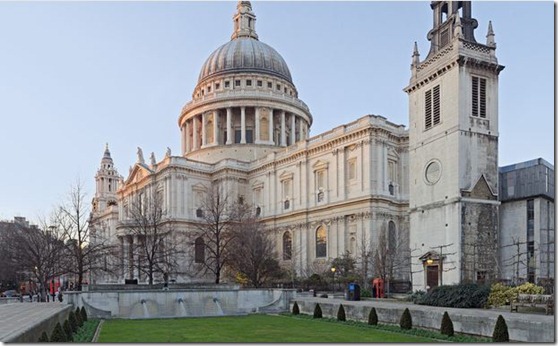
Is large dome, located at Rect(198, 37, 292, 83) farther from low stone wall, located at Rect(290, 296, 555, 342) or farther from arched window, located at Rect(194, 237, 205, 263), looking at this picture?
low stone wall, located at Rect(290, 296, 555, 342)

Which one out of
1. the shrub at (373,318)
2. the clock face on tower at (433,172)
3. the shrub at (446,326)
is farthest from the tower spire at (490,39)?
the shrub at (446,326)

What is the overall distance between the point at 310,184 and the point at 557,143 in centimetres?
5717

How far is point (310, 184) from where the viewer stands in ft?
235

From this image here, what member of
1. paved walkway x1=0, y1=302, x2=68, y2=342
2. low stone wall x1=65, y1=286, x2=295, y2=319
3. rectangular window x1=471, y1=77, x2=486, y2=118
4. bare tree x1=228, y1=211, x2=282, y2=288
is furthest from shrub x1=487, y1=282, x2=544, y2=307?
bare tree x1=228, y1=211, x2=282, y2=288

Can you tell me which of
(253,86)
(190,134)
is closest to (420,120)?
(253,86)

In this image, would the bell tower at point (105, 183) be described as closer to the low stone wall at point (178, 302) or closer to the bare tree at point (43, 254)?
the bare tree at point (43, 254)

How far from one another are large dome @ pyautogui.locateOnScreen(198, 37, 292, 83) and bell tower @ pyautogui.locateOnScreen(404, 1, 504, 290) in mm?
60759

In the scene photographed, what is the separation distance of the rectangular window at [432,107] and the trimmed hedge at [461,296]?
14254 mm

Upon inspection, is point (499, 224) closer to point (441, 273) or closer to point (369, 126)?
point (441, 273)

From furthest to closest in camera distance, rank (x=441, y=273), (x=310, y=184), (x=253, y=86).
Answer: (x=253, y=86)
(x=310, y=184)
(x=441, y=273)

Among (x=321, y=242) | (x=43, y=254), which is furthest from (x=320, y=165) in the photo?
(x=43, y=254)

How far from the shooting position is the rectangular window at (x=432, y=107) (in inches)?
1574

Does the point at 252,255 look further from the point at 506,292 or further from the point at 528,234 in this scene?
the point at 506,292

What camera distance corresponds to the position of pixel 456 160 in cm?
3709
